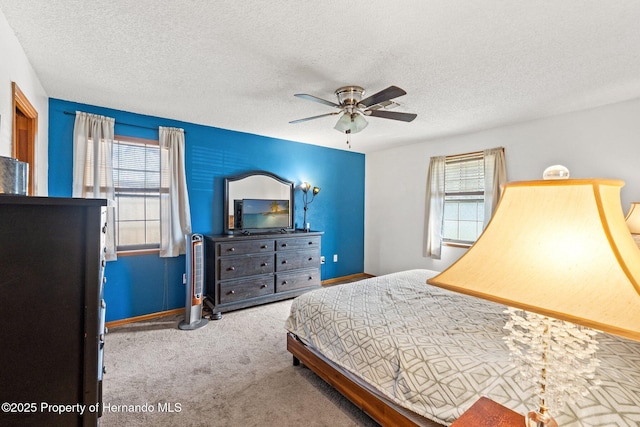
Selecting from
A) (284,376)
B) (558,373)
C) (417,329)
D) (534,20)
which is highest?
Answer: (534,20)

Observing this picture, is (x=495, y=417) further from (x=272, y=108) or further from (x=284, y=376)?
(x=272, y=108)

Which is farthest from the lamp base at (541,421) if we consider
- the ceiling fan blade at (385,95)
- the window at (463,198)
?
the window at (463,198)

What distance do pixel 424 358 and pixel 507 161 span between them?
3307 mm

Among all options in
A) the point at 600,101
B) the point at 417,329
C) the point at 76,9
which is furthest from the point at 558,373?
the point at 600,101

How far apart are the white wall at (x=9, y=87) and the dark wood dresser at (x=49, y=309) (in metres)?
1.36

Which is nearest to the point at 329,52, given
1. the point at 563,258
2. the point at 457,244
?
the point at 563,258

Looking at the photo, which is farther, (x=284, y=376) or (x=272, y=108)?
(x=272, y=108)

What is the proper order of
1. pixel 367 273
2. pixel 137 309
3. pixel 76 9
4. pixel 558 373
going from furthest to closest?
1. pixel 367 273
2. pixel 137 309
3. pixel 76 9
4. pixel 558 373

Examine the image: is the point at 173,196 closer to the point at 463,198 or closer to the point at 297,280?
the point at 297,280

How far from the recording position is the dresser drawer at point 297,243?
161 inches

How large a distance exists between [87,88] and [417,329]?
359 centimetres

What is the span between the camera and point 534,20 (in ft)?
5.54

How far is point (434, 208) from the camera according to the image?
4.49 meters

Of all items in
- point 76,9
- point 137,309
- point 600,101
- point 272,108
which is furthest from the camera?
point 137,309
